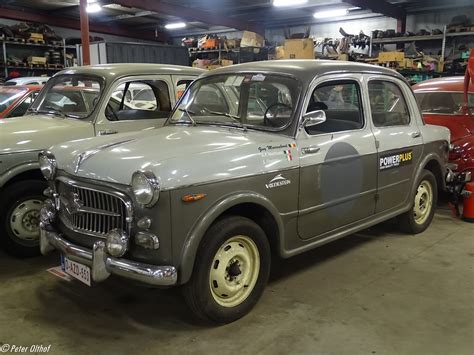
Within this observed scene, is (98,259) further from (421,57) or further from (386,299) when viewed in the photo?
(421,57)

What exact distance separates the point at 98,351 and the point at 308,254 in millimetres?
2391

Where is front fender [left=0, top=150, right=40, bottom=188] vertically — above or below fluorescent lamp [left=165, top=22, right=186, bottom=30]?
below

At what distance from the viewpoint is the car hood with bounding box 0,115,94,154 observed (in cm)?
445

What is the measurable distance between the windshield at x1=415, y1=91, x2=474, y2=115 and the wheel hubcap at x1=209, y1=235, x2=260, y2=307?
4845 millimetres

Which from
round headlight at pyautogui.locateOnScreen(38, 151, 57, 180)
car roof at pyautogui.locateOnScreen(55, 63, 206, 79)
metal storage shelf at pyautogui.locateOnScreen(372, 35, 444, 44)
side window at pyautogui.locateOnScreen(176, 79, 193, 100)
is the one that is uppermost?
metal storage shelf at pyautogui.locateOnScreen(372, 35, 444, 44)

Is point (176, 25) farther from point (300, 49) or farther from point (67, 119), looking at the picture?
point (67, 119)

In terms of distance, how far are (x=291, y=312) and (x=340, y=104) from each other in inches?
86.7

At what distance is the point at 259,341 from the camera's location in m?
3.12

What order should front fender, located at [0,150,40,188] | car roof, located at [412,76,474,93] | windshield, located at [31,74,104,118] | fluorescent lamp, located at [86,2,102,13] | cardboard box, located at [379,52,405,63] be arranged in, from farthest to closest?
fluorescent lamp, located at [86,2,102,13] < cardboard box, located at [379,52,405,63] < car roof, located at [412,76,474,93] < windshield, located at [31,74,104,118] < front fender, located at [0,150,40,188]

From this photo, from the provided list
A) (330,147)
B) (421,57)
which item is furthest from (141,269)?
(421,57)

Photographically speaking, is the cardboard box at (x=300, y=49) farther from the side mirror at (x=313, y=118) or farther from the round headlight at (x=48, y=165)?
the round headlight at (x=48, y=165)

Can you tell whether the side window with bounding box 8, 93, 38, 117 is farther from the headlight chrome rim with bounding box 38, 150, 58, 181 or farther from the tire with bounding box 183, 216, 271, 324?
the tire with bounding box 183, 216, 271, 324

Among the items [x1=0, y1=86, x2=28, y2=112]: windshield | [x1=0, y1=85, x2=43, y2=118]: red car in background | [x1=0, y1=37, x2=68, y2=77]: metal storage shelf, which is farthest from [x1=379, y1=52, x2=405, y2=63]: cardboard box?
[x1=0, y1=37, x2=68, y2=77]: metal storage shelf

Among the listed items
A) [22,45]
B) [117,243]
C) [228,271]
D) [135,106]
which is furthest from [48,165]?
[22,45]
